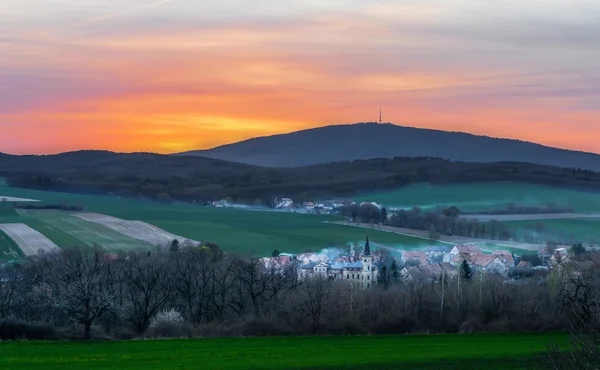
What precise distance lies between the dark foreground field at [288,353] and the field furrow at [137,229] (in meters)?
43.7

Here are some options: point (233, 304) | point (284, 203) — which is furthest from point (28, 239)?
point (284, 203)

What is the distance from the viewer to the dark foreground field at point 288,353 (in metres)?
28.4

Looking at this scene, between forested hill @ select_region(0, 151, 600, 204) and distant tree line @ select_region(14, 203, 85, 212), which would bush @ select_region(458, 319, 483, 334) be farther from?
→ forested hill @ select_region(0, 151, 600, 204)

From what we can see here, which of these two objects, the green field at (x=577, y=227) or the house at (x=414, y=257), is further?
the green field at (x=577, y=227)

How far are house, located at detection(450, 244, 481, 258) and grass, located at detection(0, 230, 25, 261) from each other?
3639cm

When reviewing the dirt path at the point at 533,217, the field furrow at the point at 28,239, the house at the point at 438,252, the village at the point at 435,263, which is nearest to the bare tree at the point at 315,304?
the village at the point at 435,263

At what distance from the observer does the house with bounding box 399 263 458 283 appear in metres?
61.1

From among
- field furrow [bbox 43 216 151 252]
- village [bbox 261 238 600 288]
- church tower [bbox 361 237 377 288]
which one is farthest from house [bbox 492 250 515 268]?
field furrow [bbox 43 216 151 252]

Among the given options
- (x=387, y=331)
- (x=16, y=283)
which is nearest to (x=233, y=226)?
(x=16, y=283)

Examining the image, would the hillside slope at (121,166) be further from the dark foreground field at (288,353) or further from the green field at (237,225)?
the dark foreground field at (288,353)

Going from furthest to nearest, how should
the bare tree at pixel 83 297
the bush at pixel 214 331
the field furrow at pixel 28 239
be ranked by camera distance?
the field furrow at pixel 28 239, the bush at pixel 214 331, the bare tree at pixel 83 297

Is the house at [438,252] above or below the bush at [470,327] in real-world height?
above

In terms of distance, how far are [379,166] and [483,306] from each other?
114 meters

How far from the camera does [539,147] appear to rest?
17938 cm
